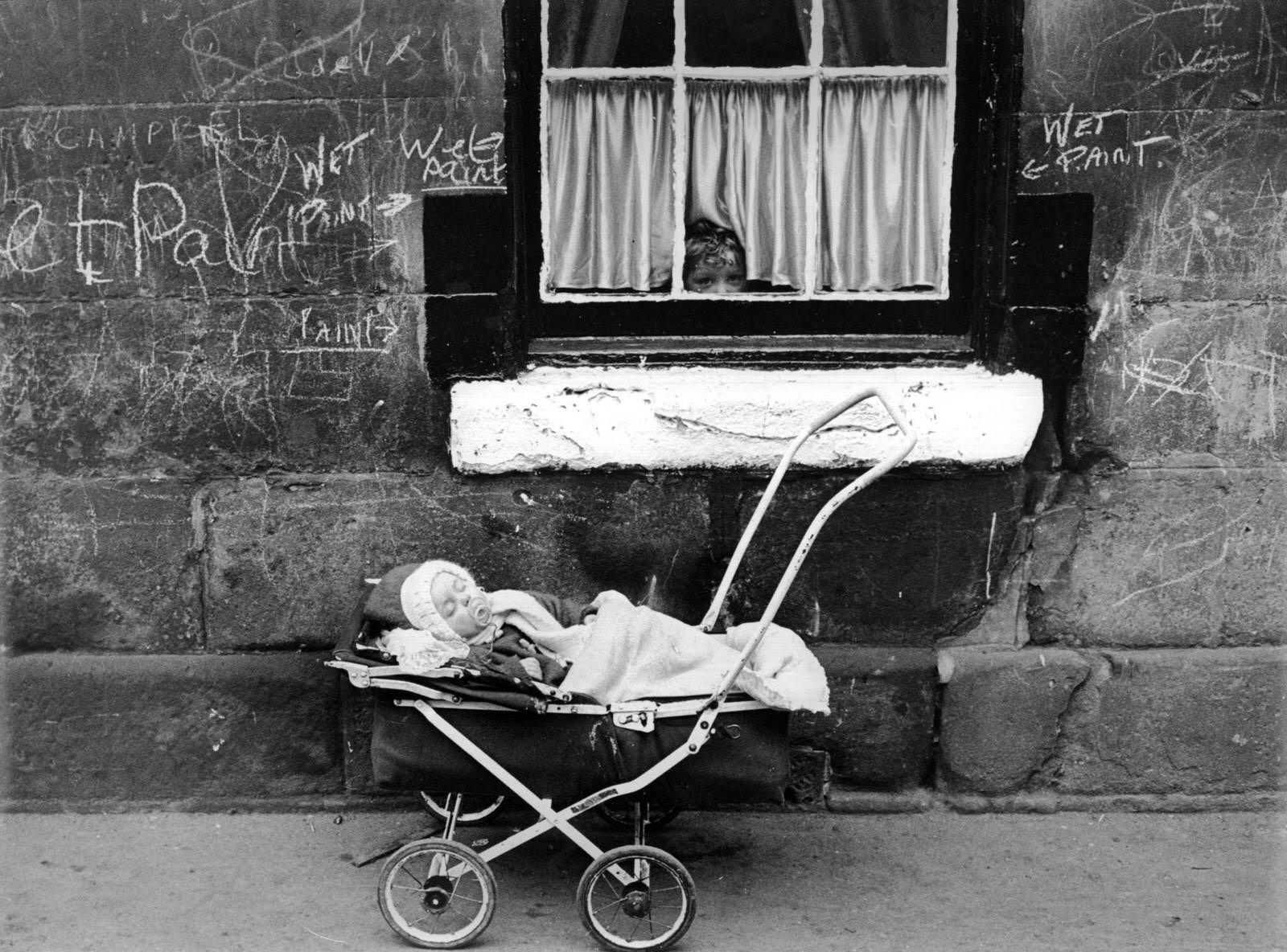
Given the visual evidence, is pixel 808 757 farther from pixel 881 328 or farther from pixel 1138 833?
pixel 881 328

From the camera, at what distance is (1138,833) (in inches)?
192

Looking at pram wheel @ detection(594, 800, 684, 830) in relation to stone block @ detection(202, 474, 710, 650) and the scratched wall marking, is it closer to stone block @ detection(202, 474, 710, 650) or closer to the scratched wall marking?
stone block @ detection(202, 474, 710, 650)

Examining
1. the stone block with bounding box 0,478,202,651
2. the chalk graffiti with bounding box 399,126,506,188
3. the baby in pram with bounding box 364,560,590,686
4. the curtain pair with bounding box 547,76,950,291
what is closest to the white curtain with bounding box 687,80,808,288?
the curtain pair with bounding box 547,76,950,291

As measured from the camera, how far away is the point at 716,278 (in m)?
5.13

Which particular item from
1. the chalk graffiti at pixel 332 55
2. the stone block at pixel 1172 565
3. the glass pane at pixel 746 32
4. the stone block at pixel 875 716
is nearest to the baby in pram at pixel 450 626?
the stone block at pixel 875 716

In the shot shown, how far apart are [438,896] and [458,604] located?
818 mm

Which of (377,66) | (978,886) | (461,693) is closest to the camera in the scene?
(461,693)

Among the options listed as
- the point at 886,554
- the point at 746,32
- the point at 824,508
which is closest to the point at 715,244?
the point at 746,32

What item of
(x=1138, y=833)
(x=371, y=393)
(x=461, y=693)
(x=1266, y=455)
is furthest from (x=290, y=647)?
(x=1266, y=455)

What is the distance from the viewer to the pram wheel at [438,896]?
400cm

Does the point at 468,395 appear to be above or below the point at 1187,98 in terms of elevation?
below

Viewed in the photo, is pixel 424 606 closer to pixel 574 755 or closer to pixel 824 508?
pixel 574 755

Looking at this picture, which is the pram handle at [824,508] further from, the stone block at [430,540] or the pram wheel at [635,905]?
the stone block at [430,540]

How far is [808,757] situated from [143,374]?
8.68ft
